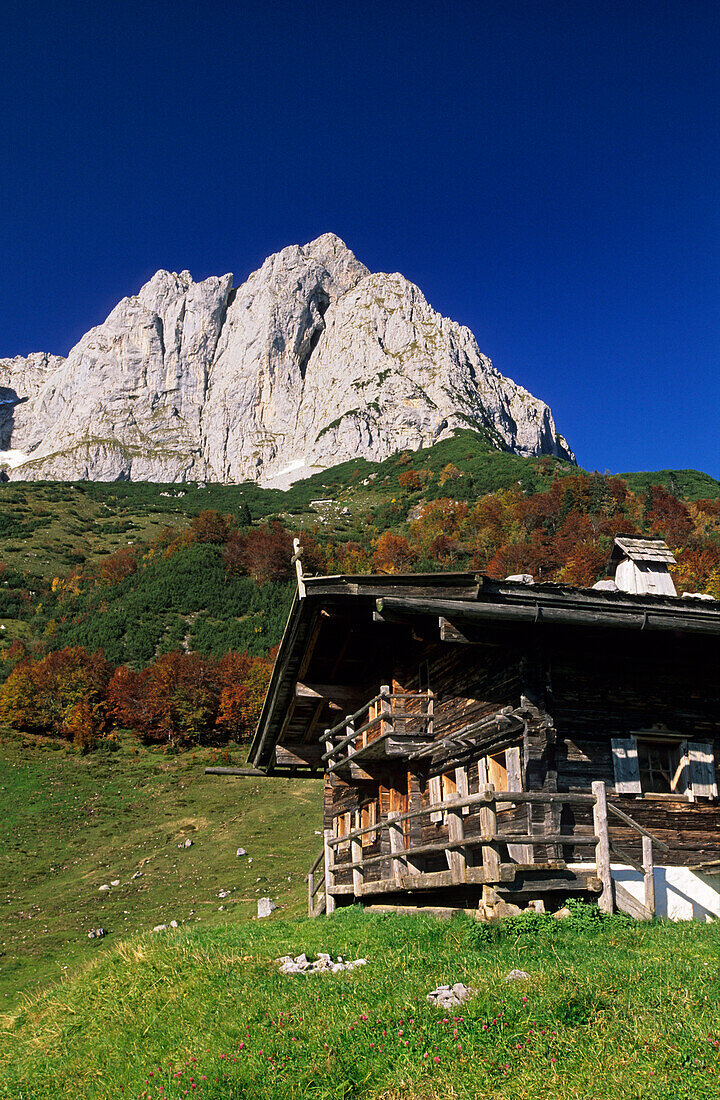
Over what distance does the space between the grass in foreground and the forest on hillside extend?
135ft

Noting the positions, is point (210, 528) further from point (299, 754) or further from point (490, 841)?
point (490, 841)

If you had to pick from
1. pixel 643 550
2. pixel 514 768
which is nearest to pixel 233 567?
pixel 643 550

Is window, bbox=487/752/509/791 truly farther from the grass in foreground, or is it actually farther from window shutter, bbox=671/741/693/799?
window shutter, bbox=671/741/693/799

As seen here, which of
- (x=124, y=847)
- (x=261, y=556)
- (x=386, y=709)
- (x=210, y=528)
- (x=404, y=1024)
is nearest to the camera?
(x=404, y=1024)

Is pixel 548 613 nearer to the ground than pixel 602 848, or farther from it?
farther from it

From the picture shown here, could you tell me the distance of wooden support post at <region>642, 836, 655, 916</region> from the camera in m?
9.90

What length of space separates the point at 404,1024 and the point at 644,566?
11969 mm

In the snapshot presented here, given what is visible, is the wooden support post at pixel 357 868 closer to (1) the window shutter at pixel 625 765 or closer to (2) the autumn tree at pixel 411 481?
(1) the window shutter at pixel 625 765

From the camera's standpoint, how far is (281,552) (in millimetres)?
103625

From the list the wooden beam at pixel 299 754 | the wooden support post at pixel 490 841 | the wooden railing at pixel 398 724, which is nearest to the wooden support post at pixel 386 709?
the wooden railing at pixel 398 724

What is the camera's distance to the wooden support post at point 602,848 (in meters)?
9.96

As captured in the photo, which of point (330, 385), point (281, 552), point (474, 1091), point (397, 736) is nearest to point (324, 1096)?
point (474, 1091)

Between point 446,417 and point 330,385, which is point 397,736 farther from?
point 330,385

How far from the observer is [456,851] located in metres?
11.2
